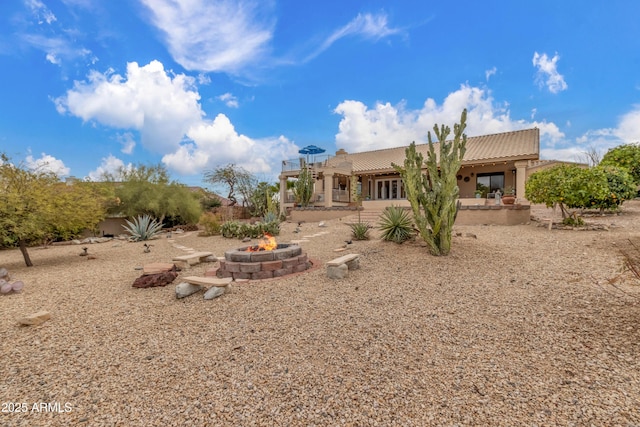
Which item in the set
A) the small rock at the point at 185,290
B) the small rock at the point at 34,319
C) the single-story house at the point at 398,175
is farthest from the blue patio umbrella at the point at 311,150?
the small rock at the point at 34,319

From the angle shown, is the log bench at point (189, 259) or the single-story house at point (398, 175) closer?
the log bench at point (189, 259)

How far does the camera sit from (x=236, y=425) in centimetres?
229

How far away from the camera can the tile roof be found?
16.9 metres

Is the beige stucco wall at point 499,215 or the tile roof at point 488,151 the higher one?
the tile roof at point 488,151

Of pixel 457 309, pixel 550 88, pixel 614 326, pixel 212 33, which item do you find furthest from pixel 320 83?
pixel 614 326

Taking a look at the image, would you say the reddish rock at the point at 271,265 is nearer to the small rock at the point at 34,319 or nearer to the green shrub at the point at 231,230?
the small rock at the point at 34,319

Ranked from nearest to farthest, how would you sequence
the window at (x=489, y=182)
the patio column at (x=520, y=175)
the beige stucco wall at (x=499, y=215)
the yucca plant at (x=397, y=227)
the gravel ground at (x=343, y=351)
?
the gravel ground at (x=343, y=351) < the yucca plant at (x=397, y=227) < the beige stucco wall at (x=499, y=215) < the patio column at (x=520, y=175) < the window at (x=489, y=182)

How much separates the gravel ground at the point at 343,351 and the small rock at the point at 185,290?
192 mm

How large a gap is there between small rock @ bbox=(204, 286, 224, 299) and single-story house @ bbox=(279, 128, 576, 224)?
1450cm

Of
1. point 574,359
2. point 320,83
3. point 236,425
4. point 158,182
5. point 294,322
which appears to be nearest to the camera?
point 236,425

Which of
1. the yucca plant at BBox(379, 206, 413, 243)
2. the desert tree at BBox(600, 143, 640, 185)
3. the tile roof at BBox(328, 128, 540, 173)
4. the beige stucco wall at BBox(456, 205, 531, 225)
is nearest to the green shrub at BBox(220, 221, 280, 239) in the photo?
the yucca plant at BBox(379, 206, 413, 243)

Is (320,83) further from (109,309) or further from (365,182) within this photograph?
(109,309)

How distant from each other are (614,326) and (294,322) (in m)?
3.93

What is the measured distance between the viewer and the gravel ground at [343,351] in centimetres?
241
